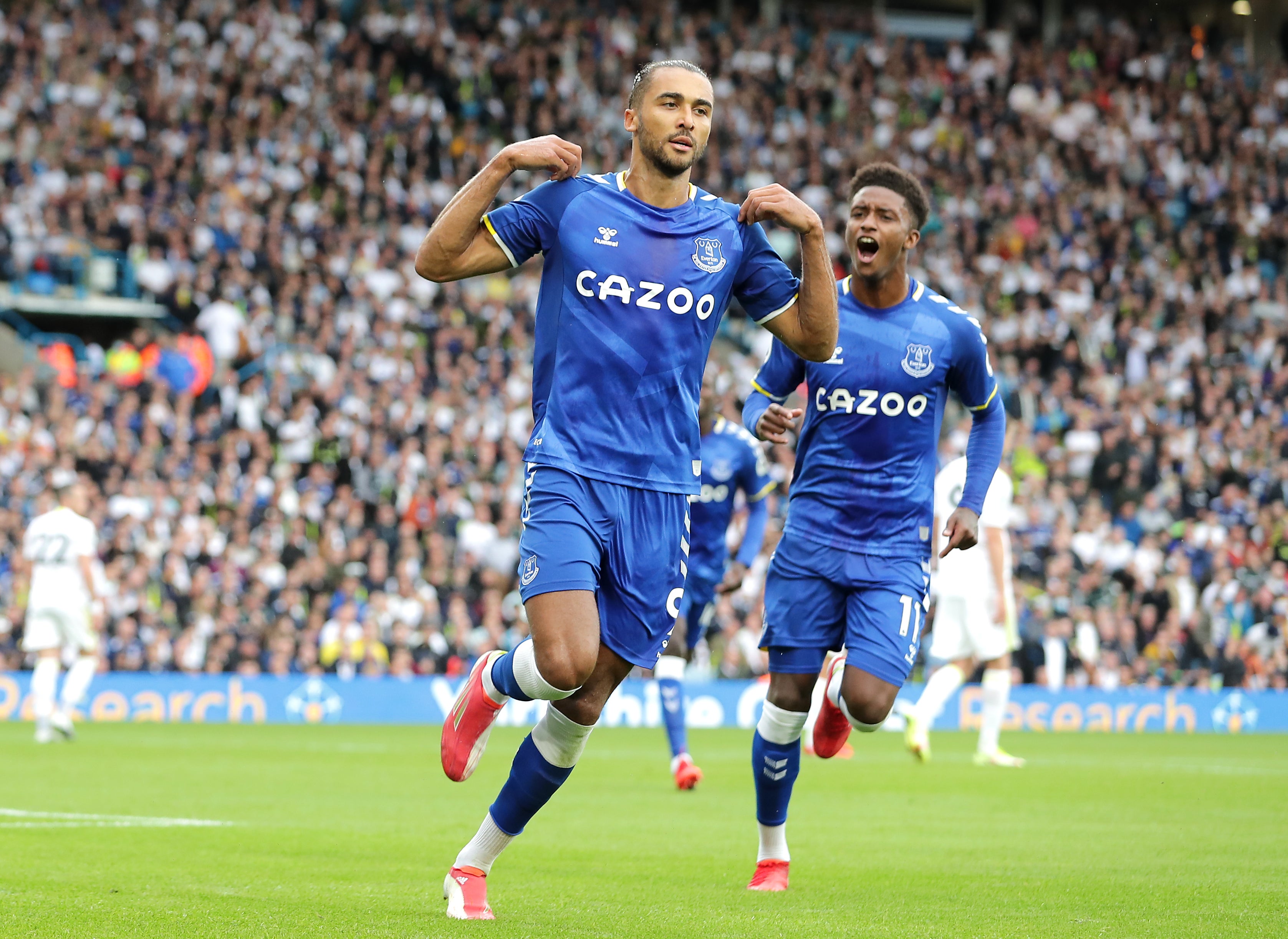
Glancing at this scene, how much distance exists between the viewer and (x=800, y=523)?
23.3 ft

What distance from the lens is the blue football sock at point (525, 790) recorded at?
18.7ft

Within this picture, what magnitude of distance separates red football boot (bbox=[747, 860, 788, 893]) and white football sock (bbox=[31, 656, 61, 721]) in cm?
1094

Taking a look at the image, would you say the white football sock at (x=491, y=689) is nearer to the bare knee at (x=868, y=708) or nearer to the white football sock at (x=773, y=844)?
the white football sock at (x=773, y=844)

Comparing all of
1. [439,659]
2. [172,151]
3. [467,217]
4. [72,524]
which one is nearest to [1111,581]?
[439,659]

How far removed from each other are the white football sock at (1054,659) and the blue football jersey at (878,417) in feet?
50.9

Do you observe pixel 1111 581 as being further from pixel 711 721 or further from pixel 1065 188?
pixel 1065 188

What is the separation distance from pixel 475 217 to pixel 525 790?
6.29 ft

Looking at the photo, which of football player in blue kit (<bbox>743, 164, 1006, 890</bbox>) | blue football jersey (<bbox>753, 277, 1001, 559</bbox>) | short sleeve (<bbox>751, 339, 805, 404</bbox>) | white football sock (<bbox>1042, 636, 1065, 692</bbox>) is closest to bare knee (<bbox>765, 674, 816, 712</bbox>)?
football player in blue kit (<bbox>743, 164, 1006, 890</bbox>)

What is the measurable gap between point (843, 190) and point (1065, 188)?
457cm

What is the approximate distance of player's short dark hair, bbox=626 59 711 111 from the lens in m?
5.61

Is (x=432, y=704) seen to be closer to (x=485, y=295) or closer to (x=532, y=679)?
(x=485, y=295)

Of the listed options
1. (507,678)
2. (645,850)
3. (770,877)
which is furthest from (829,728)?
(507,678)

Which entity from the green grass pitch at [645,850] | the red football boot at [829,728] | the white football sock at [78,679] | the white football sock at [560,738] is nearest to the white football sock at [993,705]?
the green grass pitch at [645,850]

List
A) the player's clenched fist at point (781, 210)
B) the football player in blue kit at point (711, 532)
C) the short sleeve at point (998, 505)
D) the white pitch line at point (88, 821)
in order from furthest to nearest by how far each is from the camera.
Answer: the short sleeve at point (998, 505) → the football player in blue kit at point (711, 532) → the white pitch line at point (88, 821) → the player's clenched fist at point (781, 210)
